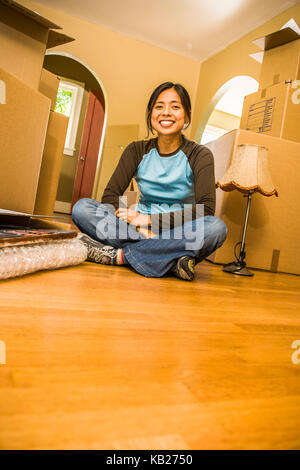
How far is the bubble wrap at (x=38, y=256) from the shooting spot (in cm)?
74

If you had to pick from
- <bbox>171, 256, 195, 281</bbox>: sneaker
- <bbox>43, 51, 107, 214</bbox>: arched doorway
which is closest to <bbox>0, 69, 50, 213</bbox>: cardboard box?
<bbox>171, 256, 195, 281</bbox>: sneaker

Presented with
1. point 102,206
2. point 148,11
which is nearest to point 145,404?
point 102,206

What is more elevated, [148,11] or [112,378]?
[148,11]

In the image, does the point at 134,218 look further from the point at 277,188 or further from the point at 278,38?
the point at 278,38

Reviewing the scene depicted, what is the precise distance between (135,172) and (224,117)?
18.8 ft

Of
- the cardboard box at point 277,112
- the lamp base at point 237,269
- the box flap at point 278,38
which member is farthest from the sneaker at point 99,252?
the box flap at point 278,38

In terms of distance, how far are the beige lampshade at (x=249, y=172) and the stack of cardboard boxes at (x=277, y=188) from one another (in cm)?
19

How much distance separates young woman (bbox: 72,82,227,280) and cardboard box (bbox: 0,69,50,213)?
0.74ft

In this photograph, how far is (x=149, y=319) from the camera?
62 centimetres

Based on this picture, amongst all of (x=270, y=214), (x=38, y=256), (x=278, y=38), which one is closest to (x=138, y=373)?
(x=38, y=256)

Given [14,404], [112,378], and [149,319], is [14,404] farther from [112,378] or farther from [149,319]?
[149,319]

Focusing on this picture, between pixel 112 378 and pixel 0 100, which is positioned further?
pixel 0 100

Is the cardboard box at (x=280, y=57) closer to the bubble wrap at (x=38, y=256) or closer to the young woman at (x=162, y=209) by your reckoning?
the young woman at (x=162, y=209)

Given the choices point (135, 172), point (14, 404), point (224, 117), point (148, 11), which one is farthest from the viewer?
point (224, 117)
